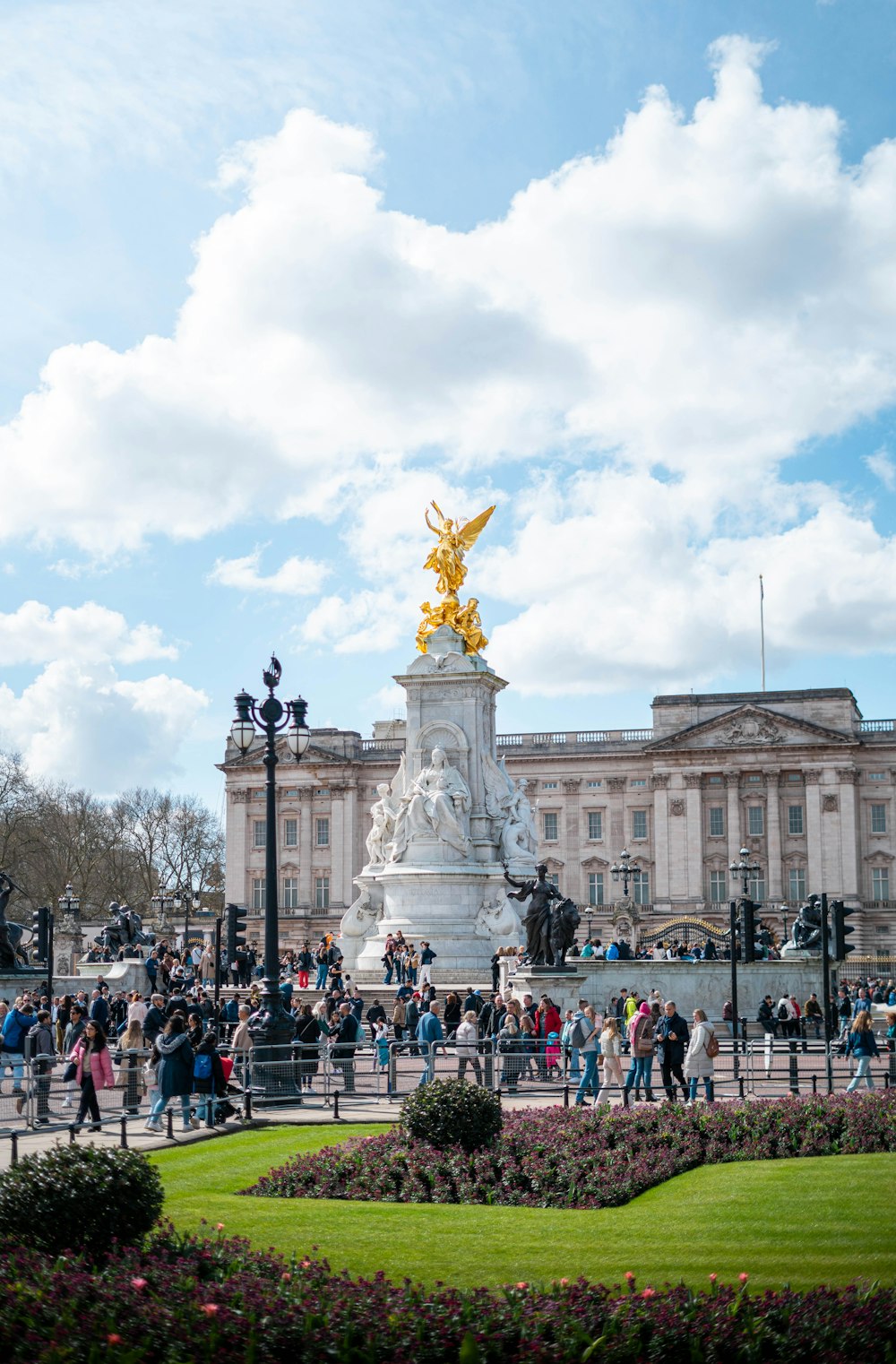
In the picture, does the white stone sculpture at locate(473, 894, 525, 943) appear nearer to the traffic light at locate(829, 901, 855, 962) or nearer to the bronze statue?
the bronze statue

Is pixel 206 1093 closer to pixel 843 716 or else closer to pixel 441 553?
pixel 441 553

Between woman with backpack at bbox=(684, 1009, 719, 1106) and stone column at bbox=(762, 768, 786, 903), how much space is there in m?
78.1

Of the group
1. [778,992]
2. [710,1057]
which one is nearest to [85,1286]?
[710,1057]

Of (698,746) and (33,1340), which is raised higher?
(698,746)

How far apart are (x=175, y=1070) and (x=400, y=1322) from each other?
11903 mm

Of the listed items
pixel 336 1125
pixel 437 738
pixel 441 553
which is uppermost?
pixel 441 553

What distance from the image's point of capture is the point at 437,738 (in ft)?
149

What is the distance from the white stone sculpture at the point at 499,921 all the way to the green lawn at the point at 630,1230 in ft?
86.9

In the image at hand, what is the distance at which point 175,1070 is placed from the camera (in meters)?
19.0

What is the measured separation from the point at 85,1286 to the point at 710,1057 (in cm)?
1480

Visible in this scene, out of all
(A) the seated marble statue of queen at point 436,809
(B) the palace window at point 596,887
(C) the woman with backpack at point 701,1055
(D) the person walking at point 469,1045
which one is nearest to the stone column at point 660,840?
(B) the palace window at point 596,887

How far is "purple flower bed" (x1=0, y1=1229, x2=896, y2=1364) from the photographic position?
7.36 meters

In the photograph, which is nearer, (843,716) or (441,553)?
(441,553)

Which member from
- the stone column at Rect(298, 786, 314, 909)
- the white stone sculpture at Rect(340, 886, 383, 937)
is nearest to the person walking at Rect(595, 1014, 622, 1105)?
the white stone sculpture at Rect(340, 886, 383, 937)
